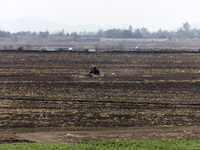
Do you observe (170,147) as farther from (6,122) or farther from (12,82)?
(12,82)

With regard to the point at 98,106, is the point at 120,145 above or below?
below

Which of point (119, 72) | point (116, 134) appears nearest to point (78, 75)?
point (119, 72)

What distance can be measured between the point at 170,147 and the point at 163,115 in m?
8.14

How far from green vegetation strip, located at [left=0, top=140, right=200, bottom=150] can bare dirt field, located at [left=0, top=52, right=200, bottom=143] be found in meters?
1.56

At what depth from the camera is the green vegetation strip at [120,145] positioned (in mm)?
20516

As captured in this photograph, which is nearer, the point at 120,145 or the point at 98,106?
the point at 120,145

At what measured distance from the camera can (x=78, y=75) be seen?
49.7 meters

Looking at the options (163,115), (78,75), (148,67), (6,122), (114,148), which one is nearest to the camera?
(114,148)

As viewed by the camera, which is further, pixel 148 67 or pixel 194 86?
pixel 148 67

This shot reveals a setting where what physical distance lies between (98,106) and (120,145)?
10.4 metres

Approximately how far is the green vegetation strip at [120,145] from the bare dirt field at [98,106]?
1564mm

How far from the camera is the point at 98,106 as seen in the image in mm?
31547

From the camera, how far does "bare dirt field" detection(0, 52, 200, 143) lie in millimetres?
24500

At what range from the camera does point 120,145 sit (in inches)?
842
